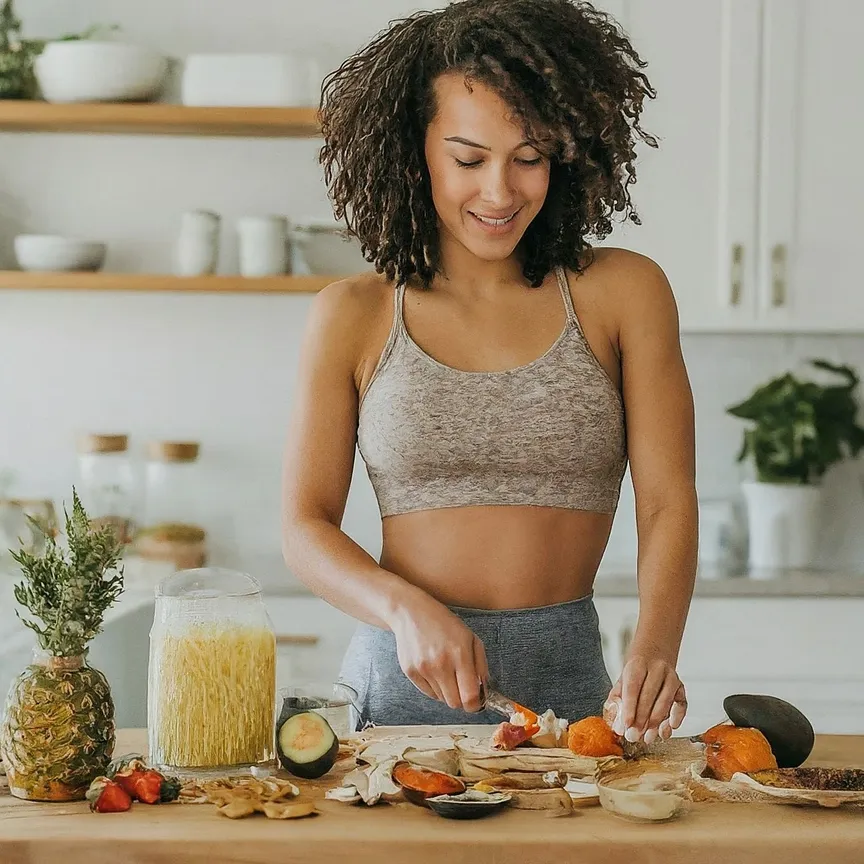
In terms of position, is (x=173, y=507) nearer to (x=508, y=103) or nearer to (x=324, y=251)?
(x=324, y=251)

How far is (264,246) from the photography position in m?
2.88

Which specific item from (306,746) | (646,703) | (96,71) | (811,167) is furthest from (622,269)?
(96,71)

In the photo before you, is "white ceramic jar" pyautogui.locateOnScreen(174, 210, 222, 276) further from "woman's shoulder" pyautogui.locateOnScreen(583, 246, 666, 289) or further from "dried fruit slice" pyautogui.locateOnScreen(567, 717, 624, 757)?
"dried fruit slice" pyautogui.locateOnScreen(567, 717, 624, 757)

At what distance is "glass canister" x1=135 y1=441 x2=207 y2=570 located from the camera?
9.17 feet

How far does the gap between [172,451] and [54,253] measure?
0.52m

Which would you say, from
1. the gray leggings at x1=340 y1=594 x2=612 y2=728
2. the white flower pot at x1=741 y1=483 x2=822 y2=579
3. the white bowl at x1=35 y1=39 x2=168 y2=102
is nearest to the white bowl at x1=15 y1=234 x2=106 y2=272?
the white bowl at x1=35 y1=39 x2=168 y2=102

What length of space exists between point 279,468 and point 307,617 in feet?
1.86

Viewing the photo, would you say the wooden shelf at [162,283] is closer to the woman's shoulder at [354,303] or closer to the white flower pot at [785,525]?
the white flower pot at [785,525]

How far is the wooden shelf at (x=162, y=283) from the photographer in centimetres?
279

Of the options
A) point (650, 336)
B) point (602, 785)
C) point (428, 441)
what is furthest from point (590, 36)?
point (602, 785)

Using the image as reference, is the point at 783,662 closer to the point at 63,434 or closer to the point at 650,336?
the point at 650,336

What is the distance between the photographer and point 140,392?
311cm

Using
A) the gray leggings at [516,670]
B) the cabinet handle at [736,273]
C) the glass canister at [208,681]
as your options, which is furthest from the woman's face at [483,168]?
the cabinet handle at [736,273]

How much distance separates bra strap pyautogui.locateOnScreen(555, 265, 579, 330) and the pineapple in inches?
24.7
